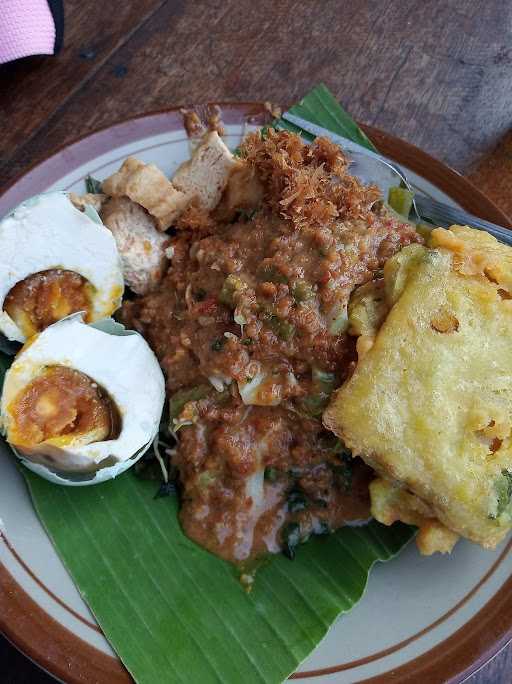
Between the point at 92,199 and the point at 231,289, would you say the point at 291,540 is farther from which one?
the point at 92,199

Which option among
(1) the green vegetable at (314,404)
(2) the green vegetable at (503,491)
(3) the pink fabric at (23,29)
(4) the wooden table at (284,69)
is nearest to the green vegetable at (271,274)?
(1) the green vegetable at (314,404)

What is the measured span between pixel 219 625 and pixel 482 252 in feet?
5.42

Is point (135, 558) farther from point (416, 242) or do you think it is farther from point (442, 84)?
point (442, 84)

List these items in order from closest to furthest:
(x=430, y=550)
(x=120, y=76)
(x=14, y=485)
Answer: (x=430, y=550), (x=14, y=485), (x=120, y=76)

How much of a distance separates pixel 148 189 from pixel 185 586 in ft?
5.19

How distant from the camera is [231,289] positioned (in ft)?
7.93

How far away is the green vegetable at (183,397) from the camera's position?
2490mm

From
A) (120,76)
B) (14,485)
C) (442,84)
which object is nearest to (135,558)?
(14,485)

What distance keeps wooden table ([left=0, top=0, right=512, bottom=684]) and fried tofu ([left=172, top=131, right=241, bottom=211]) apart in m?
0.99

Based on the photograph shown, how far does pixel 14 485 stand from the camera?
2355mm

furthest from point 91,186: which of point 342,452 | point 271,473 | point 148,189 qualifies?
point 342,452

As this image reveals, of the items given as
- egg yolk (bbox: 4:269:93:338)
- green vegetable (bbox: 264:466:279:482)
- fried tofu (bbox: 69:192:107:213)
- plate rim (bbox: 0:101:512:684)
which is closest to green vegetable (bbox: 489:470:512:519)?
plate rim (bbox: 0:101:512:684)

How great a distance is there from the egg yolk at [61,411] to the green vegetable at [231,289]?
0.58 metres

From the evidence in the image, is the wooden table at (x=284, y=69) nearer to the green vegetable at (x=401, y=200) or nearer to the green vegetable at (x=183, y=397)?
the green vegetable at (x=401, y=200)
